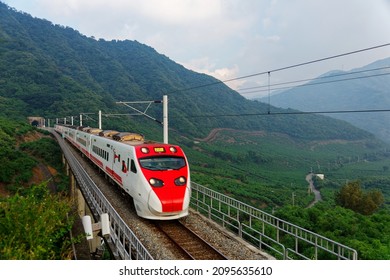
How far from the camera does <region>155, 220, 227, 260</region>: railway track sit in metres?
10.3

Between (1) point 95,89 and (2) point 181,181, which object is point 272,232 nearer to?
(2) point 181,181

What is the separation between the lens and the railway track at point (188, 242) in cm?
1028

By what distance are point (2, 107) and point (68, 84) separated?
32426 mm

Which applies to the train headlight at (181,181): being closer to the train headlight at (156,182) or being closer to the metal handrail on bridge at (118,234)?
the train headlight at (156,182)

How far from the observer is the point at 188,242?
11.4 metres

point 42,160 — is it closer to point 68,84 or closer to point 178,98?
point 68,84

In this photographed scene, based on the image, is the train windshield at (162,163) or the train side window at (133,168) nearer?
the train windshield at (162,163)

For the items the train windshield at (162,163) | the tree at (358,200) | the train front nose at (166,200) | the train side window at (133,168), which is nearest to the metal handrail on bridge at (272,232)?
the train front nose at (166,200)

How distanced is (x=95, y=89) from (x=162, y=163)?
129m

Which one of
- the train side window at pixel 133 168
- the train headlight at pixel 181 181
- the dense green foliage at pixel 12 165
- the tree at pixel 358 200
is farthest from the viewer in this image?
the tree at pixel 358 200

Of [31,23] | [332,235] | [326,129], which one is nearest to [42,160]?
[332,235]

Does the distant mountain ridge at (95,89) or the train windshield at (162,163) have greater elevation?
the distant mountain ridge at (95,89)

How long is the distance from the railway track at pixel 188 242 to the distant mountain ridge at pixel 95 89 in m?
68.4

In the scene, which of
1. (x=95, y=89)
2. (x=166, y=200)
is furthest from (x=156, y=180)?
(x=95, y=89)
